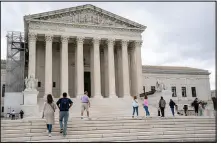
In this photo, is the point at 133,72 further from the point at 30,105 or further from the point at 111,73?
the point at 30,105

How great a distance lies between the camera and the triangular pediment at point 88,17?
104ft

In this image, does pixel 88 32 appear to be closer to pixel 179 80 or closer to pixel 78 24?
pixel 78 24

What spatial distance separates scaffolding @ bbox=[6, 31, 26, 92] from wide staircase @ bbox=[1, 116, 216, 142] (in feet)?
65.4

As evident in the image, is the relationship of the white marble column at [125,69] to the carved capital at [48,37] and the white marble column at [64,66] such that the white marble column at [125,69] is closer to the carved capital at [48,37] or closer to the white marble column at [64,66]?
the white marble column at [64,66]

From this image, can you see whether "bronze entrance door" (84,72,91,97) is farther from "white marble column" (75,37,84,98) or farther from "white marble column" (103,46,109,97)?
"white marble column" (75,37,84,98)

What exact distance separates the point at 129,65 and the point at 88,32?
7.48 metres

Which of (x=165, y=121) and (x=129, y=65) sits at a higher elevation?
(x=129, y=65)

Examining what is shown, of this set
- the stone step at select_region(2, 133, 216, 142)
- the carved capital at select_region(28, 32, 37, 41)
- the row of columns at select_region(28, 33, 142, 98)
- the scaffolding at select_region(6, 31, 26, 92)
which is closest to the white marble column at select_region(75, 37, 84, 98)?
the row of columns at select_region(28, 33, 142, 98)

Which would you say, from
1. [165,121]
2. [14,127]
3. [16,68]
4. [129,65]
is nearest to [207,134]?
[165,121]

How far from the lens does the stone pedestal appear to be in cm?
Result: 2242

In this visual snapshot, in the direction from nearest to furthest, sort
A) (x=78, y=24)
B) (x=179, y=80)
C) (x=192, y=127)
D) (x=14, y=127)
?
(x=14, y=127), (x=192, y=127), (x=78, y=24), (x=179, y=80)

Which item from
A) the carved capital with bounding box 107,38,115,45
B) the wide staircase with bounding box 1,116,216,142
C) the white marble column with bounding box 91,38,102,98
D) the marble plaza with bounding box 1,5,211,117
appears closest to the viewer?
the wide staircase with bounding box 1,116,216,142

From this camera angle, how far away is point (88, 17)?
3338cm

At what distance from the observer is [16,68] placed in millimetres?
33344
